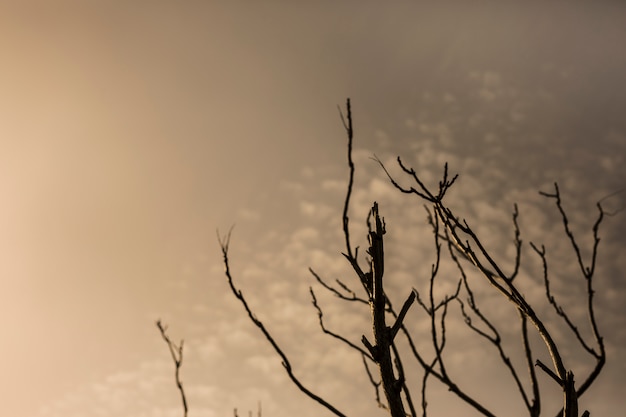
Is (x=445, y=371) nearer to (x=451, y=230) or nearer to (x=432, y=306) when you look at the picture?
(x=432, y=306)

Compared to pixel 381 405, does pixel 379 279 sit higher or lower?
lower

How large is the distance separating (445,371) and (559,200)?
1563 millimetres

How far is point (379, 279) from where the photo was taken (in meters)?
1.70

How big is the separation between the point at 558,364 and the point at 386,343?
1.80ft

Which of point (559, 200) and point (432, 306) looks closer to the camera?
point (432, 306)

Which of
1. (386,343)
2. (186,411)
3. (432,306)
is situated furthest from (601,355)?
(186,411)

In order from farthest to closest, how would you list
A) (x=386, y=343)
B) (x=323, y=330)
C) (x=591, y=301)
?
(x=591, y=301) → (x=323, y=330) → (x=386, y=343)

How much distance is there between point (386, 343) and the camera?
5.35 feet

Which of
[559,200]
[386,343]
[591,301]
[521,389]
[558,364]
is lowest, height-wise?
[558,364]

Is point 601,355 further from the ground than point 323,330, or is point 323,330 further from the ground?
point 601,355

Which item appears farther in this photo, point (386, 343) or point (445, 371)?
point (445, 371)

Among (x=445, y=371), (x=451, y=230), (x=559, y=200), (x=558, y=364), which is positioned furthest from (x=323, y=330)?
(x=559, y=200)

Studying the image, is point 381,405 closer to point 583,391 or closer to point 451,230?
point 583,391

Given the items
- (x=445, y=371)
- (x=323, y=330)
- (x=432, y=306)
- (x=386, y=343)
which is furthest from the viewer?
(x=445, y=371)
